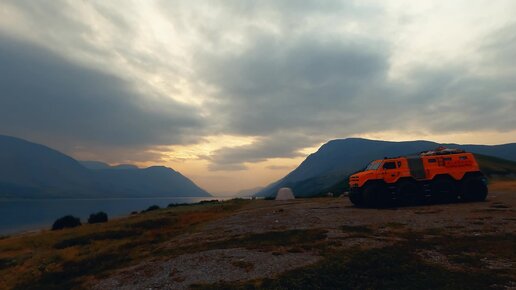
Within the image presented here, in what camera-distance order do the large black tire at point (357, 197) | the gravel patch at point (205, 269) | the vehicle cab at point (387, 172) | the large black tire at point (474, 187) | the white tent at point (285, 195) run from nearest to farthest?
the gravel patch at point (205, 269), the vehicle cab at point (387, 172), the large black tire at point (474, 187), the large black tire at point (357, 197), the white tent at point (285, 195)

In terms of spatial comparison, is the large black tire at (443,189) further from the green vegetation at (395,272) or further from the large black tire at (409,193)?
the green vegetation at (395,272)

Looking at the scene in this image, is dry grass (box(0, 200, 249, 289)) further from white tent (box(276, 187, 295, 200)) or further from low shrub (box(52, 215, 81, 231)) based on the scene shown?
white tent (box(276, 187, 295, 200))

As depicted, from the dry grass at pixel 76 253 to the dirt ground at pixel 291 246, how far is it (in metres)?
2.02

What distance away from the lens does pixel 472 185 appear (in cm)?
2508

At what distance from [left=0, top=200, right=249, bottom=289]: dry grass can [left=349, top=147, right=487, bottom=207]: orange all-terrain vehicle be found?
1497 cm

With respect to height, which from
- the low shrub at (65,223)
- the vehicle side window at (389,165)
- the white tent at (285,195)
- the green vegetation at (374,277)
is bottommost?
the green vegetation at (374,277)

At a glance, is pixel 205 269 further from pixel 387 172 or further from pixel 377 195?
pixel 387 172

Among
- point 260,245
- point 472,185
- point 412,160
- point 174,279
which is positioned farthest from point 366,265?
point 472,185

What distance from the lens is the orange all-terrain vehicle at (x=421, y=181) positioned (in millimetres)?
24656

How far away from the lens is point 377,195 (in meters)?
24.6

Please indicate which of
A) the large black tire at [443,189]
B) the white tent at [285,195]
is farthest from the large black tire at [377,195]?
the white tent at [285,195]

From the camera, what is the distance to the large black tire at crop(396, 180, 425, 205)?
2461 centimetres

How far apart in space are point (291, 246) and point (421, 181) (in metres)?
15.3

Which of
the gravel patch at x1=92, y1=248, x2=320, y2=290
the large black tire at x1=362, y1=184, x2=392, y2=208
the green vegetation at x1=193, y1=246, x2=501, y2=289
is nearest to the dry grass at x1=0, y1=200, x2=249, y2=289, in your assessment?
the gravel patch at x1=92, y1=248, x2=320, y2=290
